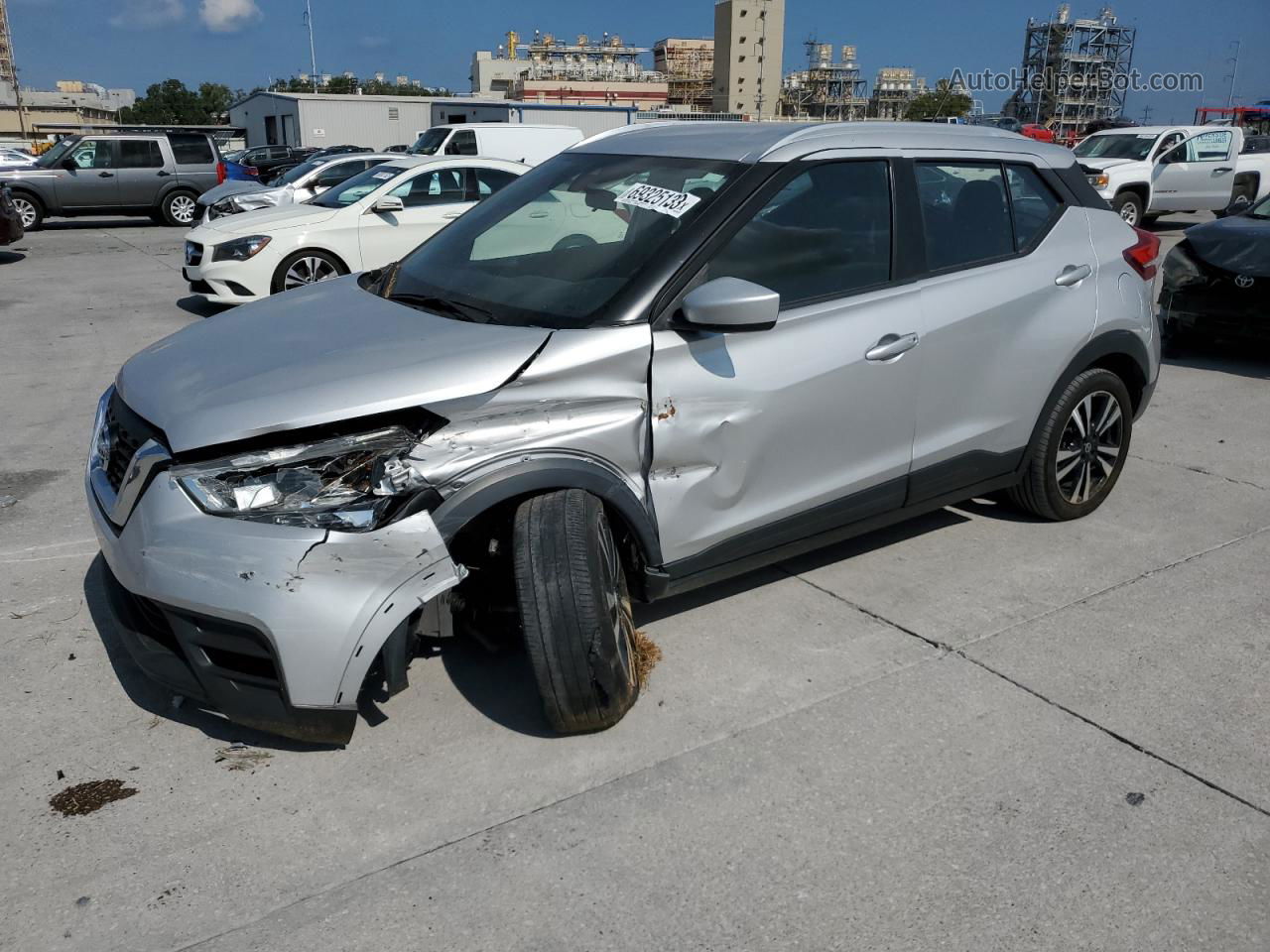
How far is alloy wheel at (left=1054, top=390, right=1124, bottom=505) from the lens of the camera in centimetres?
468

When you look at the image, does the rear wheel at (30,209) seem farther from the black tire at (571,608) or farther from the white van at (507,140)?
the black tire at (571,608)

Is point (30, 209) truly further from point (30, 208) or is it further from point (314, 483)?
point (314, 483)

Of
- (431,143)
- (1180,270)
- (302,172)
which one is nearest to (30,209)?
(302,172)

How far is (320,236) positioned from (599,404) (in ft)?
26.4

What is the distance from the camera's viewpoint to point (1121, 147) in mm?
18891

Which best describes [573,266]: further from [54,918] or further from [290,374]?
[54,918]

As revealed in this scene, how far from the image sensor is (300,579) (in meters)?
2.73

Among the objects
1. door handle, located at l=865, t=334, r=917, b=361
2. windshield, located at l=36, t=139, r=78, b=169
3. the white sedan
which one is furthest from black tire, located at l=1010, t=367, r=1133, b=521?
windshield, located at l=36, t=139, r=78, b=169

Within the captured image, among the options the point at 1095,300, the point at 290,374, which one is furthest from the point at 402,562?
the point at 1095,300

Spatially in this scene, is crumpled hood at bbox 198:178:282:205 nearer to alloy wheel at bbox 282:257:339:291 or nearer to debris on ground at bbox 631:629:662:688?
alloy wheel at bbox 282:257:339:291

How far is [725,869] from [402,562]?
1.17 metres

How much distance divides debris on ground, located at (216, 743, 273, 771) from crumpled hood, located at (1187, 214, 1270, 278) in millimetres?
7586

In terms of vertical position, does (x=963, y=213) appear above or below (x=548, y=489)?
above

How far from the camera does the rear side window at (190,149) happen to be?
2120cm
